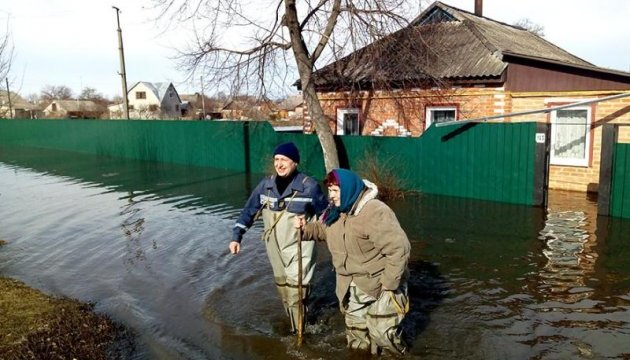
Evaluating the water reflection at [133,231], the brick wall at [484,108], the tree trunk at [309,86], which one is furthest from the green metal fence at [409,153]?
the water reflection at [133,231]

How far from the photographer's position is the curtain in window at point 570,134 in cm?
1109

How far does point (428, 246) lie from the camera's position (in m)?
7.37

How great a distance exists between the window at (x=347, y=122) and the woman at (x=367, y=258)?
11.7 meters

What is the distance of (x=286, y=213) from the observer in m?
4.23

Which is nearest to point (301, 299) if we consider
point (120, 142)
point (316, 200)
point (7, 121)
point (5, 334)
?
point (316, 200)

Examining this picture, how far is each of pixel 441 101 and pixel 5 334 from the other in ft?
37.4

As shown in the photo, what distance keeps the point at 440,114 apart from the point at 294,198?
10172 mm

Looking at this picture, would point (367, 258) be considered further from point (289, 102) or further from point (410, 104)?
point (289, 102)

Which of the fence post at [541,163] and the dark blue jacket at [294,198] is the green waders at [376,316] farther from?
the fence post at [541,163]

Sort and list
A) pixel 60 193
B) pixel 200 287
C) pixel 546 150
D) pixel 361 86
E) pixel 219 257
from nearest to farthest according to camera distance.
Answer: pixel 200 287, pixel 219 257, pixel 546 150, pixel 60 193, pixel 361 86

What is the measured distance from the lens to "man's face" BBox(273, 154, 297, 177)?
4.12m

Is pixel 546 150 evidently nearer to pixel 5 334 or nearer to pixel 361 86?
pixel 361 86

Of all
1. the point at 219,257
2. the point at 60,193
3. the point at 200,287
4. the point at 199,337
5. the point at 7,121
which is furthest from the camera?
the point at 7,121

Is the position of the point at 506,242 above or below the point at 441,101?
below
